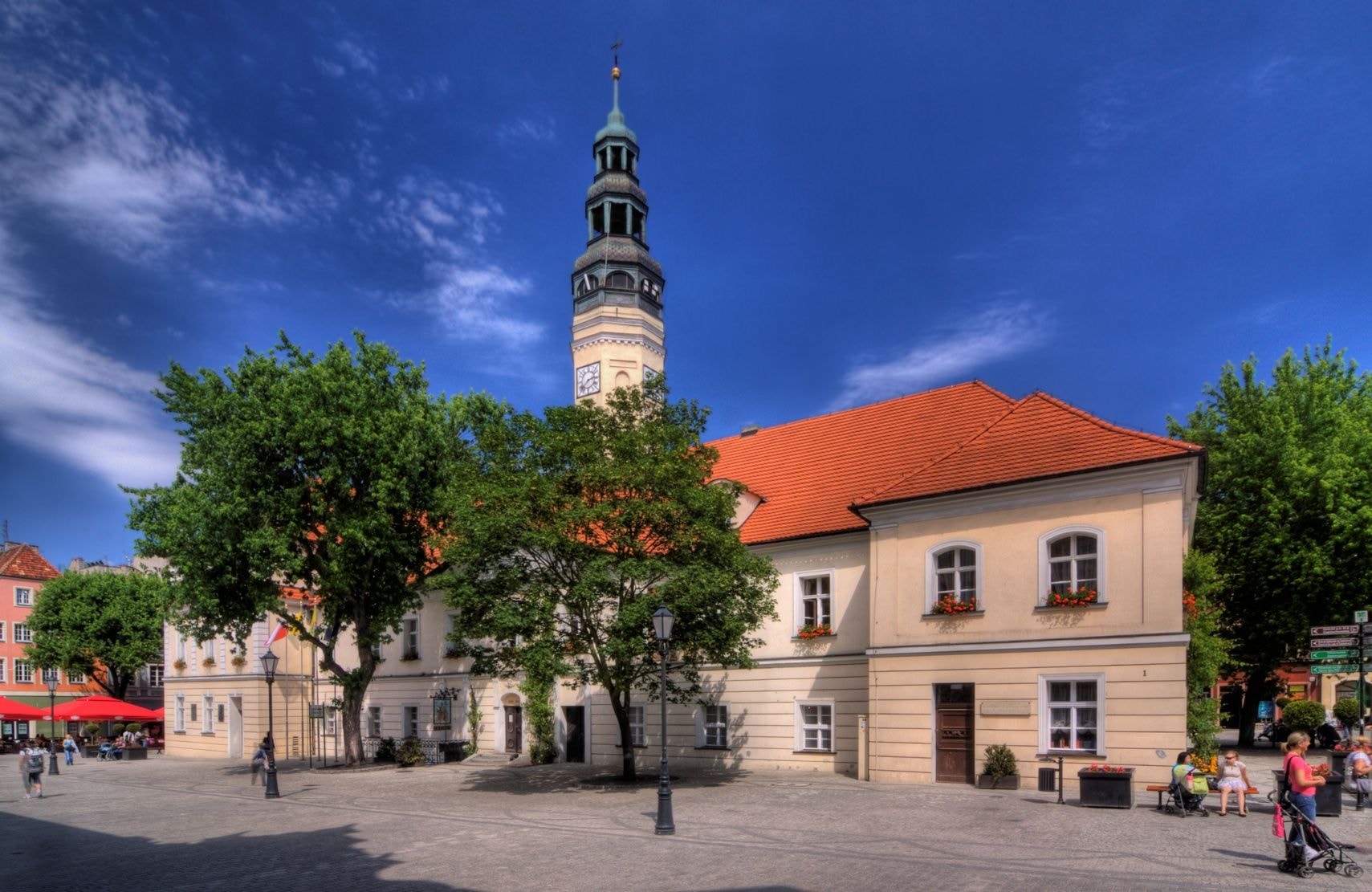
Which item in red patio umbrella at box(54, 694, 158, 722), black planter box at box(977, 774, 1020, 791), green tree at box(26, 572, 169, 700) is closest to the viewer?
black planter box at box(977, 774, 1020, 791)

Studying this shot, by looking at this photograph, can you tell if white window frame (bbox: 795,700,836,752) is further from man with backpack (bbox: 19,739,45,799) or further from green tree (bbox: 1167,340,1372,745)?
man with backpack (bbox: 19,739,45,799)

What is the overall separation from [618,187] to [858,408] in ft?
64.0

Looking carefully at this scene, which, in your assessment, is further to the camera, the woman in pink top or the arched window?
the arched window

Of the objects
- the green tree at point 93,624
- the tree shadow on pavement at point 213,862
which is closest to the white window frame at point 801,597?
the tree shadow on pavement at point 213,862

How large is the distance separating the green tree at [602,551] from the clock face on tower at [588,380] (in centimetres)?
2054

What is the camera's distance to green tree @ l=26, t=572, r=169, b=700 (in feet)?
192

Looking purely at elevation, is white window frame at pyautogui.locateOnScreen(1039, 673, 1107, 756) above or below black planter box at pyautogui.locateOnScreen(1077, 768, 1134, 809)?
above

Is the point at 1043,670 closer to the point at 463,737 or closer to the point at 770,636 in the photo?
the point at 770,636

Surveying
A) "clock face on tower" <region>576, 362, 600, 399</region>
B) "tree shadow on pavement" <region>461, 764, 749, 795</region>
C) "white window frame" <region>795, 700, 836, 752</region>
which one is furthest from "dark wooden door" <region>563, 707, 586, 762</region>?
"clock face on tower" <region>576, 362, 600, 399</region>

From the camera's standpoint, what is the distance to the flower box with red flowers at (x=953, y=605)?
22719 millimetres

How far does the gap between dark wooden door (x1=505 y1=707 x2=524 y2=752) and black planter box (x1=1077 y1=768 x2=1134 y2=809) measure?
21155 millimetres

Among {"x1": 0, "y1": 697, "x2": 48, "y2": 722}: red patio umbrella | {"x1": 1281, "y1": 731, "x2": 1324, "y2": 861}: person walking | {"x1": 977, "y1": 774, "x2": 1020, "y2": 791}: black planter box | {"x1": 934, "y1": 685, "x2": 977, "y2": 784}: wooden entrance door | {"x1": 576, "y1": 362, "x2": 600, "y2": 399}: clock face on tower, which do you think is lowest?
{"x1": 0, "y1": 697, "x2": 48, "y2": 722}: red patio umbrella

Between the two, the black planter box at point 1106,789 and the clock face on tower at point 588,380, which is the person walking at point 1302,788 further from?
the clock face on tower at point 588,380

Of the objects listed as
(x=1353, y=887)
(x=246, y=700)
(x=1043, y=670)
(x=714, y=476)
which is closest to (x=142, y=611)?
(x=246, y=700)
